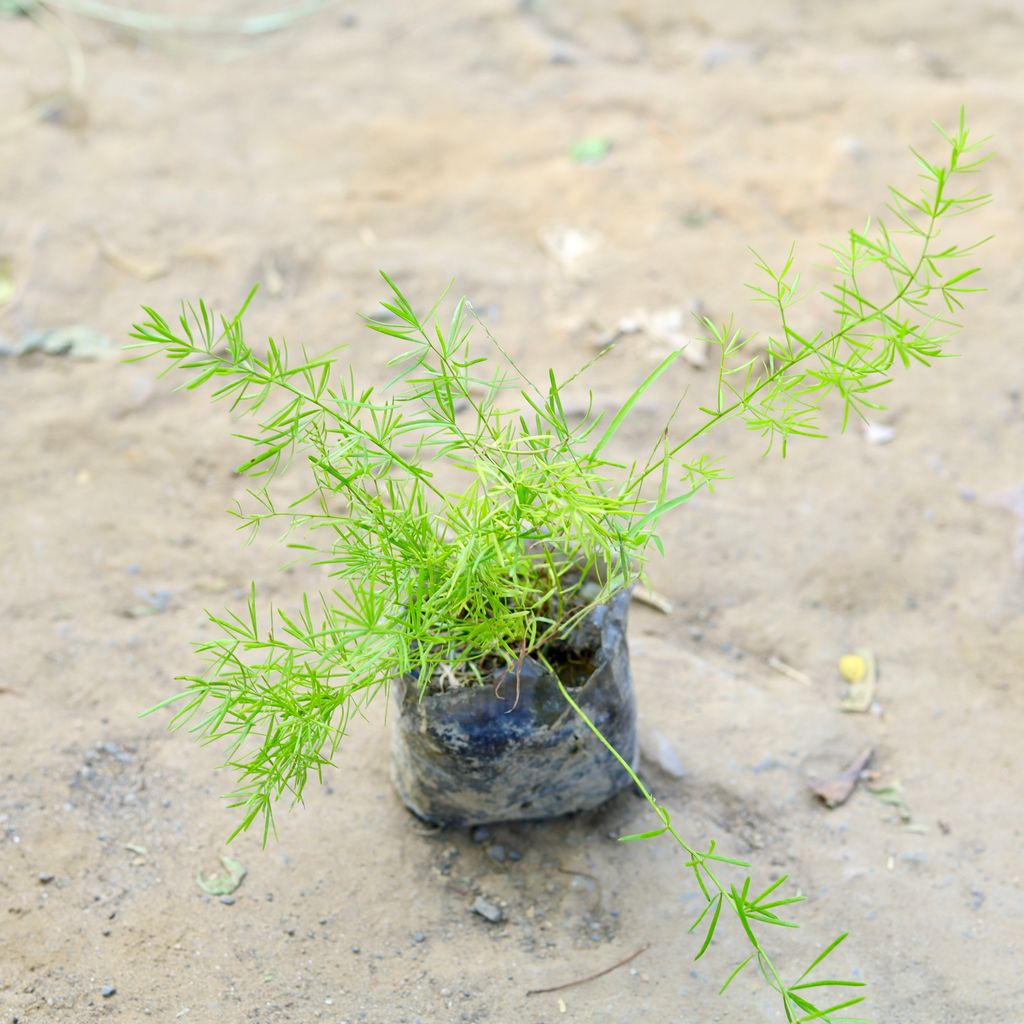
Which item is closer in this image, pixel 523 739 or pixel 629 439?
pixel 523 739

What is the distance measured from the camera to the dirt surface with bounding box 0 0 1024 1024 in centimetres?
208

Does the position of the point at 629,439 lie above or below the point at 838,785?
above

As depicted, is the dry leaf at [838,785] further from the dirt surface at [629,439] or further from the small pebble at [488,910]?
the small pebble at [488,910]

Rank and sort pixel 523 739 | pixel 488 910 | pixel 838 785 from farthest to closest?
pixel 838 785
pixel 488 910
pixel 523 739

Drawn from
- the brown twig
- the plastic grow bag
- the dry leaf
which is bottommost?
the dry leaf

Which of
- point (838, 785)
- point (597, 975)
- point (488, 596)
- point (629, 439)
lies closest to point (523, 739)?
point (488, 596)

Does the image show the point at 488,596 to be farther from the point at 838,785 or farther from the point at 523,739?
the point at 838,785

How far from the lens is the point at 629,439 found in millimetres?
3223

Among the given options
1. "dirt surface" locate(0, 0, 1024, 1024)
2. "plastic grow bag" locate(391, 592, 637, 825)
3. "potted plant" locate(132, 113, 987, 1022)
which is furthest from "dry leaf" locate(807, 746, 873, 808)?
"plastic grow bag" locate(391, 592, 637, 825)

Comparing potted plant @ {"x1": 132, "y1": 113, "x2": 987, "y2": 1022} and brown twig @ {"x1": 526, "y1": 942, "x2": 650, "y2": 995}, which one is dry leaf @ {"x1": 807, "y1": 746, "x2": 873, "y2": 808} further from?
brown twig @ {"x1": 526, "y1": 942, "x2": 650, "y2": 995}

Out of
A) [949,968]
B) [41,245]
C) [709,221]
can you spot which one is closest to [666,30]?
[709,221]

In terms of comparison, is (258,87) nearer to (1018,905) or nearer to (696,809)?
(696,809)

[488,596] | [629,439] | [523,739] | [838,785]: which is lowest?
[838,785]

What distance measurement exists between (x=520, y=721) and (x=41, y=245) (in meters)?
2.71
